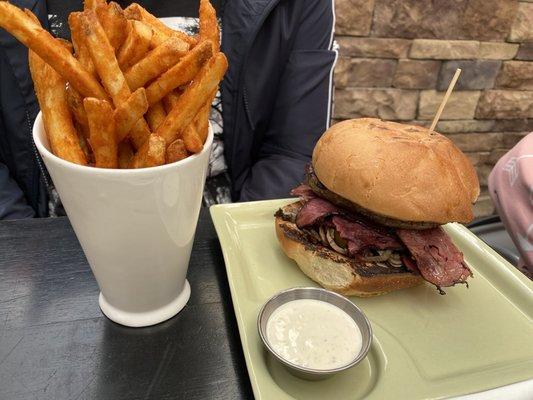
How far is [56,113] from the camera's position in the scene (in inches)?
32.5

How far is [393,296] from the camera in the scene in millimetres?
1304

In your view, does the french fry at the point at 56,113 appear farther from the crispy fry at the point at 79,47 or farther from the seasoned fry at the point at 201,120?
the seasoned fry at the point at 201,120

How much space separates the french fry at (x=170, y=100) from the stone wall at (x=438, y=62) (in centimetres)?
202

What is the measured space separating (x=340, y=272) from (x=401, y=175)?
1.11 feet

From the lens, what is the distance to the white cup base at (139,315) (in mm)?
1053

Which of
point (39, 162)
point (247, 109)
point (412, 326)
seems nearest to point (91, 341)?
point (412, 326)

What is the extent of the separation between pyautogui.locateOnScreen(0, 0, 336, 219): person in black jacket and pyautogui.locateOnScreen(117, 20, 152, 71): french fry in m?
1.11

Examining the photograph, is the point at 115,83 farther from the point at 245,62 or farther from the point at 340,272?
the point at 245,62

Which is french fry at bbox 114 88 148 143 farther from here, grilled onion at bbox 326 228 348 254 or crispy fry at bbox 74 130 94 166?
grilled onion at bbox 326 228 348 254

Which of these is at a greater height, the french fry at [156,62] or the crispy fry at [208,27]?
the crispy fry at [208,27]

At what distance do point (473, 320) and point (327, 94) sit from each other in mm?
1323

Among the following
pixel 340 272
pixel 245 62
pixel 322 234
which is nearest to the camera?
pixel 340 272

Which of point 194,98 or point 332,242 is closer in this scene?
point 194,98

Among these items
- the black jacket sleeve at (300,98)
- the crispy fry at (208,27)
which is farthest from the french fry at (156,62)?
the black jacket sleeve at (300,98)
